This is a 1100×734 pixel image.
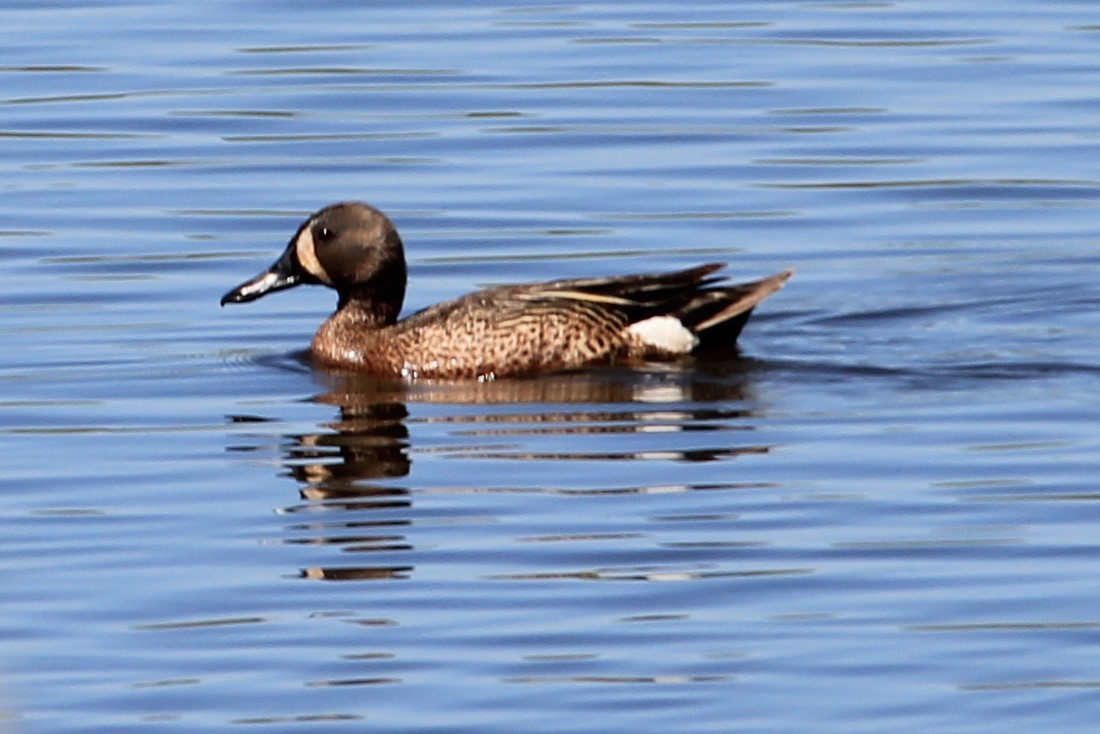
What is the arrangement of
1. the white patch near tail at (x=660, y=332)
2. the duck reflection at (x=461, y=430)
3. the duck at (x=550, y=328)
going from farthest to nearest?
the white patch near tail at (x=660, y=332) < the duck at (x=550, y=328) < the duck reflection at (x=461, y=430)

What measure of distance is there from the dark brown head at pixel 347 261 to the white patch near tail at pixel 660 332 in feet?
3.79

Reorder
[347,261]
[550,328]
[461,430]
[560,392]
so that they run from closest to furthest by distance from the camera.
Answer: [461,430] < [560,392] < [550,328] < [347,261]

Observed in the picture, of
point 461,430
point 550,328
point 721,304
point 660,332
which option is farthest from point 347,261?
point 461,430

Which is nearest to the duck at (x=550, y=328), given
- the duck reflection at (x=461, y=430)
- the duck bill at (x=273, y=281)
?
the duck reflection at (x=461, y=430)

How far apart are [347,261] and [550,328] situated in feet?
3.56

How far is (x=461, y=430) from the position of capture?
11.5 m

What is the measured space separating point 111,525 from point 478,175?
7106 millimetres

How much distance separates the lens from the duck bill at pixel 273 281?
13375 millimetres

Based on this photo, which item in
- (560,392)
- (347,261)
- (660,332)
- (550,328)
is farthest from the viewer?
(347,261)

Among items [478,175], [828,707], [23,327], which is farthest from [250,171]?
[828,707]

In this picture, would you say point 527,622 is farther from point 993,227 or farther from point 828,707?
point 993,227

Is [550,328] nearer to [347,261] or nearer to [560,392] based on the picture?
[560,392]

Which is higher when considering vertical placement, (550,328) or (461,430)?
(550,328)

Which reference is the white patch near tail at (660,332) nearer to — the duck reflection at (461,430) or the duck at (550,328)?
the duck at (550,328)
